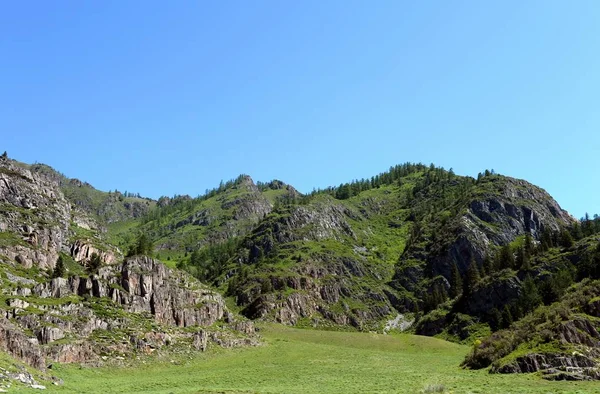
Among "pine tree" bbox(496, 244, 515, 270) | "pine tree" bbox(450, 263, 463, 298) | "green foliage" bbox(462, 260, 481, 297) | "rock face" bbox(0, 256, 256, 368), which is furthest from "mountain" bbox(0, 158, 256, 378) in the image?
"pine tree" bbox(496, 244, 515, 270)

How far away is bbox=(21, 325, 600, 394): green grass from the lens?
57062mm

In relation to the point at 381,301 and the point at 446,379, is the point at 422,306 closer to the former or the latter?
the point at 381,301

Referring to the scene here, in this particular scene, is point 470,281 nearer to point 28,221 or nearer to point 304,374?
point 304,374

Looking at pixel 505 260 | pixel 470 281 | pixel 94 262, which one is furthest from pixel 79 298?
pixel 505 260

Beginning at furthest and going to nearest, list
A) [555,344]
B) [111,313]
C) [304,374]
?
[111,313]
[304,374]
[555,344]

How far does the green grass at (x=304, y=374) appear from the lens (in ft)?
187

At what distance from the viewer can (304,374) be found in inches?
3027

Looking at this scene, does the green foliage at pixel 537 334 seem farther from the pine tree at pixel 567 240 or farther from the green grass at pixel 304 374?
the pine tree at pixel 567 240

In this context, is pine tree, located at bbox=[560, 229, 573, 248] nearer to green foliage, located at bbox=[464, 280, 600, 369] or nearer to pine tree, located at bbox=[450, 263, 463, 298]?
pine tree, located at bbox=[450, 263, 463, 298]

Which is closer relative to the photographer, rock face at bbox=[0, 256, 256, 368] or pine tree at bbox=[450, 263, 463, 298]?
rock face at bbox=[0, 256, 256, 368]

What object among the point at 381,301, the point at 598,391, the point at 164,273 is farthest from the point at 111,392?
the point at 381,301

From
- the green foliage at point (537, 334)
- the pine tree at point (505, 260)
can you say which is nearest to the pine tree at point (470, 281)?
the pine tree at point (505, 260)

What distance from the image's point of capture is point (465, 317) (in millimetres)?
150500

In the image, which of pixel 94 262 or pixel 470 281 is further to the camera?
pixel 470 281
